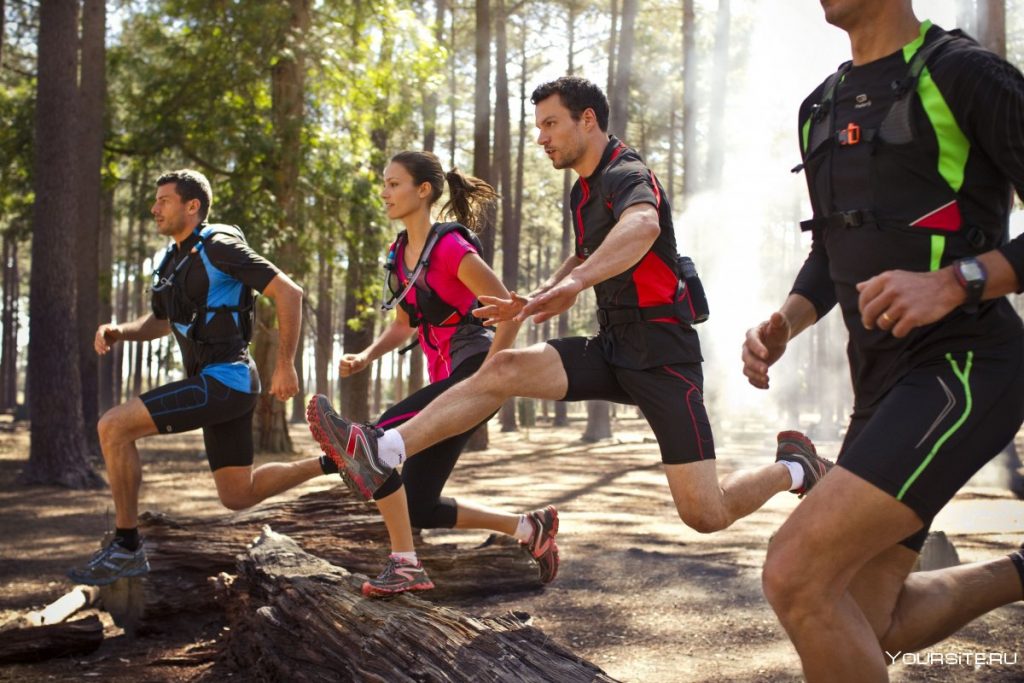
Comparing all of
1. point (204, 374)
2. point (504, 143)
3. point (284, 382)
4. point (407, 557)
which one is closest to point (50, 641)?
point (204, 374)

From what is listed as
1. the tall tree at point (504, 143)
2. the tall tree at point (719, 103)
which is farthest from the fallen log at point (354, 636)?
the tall tree at point (719, 103)

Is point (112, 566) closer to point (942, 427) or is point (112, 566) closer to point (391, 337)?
point (391, 337)

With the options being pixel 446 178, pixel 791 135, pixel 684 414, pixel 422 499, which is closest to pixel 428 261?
pixel 446 178

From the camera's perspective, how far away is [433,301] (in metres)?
5.41

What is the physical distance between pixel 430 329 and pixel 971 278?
3.35 meters

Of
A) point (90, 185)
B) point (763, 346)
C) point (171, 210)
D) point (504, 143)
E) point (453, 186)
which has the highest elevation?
point (504, 143)

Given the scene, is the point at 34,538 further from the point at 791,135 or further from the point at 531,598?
the point at 791,135

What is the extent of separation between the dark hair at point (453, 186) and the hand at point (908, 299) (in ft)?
11.2

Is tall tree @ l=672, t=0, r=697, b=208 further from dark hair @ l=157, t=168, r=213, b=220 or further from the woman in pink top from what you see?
dark hair @ l=157, t=168, r=213, b=220

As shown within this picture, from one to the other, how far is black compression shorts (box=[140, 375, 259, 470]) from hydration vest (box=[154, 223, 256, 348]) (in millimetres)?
283

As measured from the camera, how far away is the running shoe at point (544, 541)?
6020 millimetres

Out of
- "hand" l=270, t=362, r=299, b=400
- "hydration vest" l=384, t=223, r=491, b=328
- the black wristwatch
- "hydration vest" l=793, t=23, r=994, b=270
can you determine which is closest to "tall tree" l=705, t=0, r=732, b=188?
"hydration vest" l=384, t=223, r=491, b=328

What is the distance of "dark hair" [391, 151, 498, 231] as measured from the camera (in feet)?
18.5

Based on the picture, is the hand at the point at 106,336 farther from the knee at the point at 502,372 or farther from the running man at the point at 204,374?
the knee at the point at 502,372
